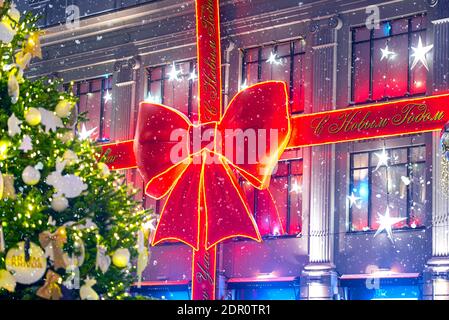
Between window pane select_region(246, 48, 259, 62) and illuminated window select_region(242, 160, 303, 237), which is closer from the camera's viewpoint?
illuminated window select_region(242, 160, 303, 237)

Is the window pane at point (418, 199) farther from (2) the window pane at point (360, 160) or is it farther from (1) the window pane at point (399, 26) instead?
(1) the window pane at point (399, 26)

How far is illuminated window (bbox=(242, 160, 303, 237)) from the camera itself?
19484mm

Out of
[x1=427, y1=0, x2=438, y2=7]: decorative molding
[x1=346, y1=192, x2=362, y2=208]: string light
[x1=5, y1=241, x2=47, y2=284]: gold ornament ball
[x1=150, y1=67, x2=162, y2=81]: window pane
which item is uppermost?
[x1=427, y1=0, x2=438, y2=7]: decorative molding

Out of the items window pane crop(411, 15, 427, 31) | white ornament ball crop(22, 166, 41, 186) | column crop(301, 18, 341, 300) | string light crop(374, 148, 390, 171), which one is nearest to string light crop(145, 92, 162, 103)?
column crop(301, 18, 341, 300)

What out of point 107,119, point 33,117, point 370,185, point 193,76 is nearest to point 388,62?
point 370,185

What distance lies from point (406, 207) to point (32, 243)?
9.81 metres

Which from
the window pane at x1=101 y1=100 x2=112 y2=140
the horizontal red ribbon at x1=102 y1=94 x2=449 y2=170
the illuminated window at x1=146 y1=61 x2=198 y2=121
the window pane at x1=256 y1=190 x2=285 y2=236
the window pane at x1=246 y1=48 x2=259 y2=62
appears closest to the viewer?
the horizontal red ribbon at x1=102 y1=94 x2=449 y2=170

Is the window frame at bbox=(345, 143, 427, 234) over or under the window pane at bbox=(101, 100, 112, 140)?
under

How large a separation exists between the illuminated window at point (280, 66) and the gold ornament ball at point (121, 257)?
9820 mm

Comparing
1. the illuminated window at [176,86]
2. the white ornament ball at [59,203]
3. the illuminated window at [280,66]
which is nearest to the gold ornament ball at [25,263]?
the white ornament ball at [59,203]

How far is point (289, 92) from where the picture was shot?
20000 millimetres

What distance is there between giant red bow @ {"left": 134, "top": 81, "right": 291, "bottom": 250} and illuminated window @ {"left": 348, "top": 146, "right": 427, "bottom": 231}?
170 cm

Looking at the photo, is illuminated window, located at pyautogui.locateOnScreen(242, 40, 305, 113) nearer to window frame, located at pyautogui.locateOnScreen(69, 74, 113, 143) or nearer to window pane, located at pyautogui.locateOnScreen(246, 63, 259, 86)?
window pane, located at pyautogui.locateOnScreen(246, 63, 259, 86)
